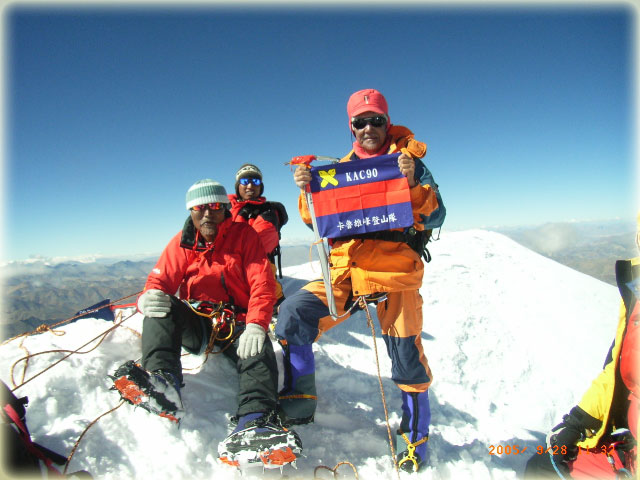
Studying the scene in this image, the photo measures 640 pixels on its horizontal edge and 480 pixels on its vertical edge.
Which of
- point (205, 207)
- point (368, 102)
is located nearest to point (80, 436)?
point (205, 207)

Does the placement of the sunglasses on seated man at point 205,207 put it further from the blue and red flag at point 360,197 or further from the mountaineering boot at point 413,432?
the mountaineering boot at point 413,432

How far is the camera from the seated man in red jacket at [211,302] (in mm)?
2844

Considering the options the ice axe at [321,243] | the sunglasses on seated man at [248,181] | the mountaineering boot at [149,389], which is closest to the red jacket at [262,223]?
the sunglasses on seated man at [248,181]

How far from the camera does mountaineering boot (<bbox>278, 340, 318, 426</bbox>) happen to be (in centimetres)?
317

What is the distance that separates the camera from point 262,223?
17.6 feet

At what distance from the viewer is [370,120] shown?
341cm

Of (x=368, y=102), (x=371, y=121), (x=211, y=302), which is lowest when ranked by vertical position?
(x=211, y=302)

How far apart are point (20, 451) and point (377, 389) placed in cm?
366

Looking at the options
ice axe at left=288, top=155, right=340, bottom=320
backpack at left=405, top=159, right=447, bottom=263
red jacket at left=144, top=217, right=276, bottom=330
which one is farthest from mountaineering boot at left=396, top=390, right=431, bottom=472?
red jacket at left=144, top=217, right=276, bottom=330

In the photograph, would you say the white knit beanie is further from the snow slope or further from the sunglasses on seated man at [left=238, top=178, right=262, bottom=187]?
the sunglasses on seated man at [left=238, top=178, right=262, bottom=187]

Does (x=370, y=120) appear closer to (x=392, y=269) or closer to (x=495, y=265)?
(x=392, y=269)

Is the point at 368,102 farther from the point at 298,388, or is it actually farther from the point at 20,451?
the point at 20,451

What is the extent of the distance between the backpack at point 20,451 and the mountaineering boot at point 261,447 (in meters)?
1.05

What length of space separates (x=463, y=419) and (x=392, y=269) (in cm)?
256
